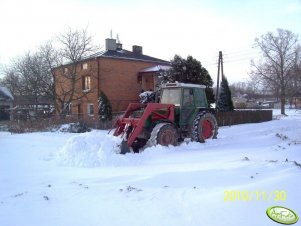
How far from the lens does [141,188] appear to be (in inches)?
268

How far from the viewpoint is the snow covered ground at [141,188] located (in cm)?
535

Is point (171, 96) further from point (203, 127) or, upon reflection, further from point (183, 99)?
point (203, 127)

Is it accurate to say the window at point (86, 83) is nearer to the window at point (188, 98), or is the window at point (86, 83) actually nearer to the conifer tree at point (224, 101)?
the conifer tree at point (224, 101)

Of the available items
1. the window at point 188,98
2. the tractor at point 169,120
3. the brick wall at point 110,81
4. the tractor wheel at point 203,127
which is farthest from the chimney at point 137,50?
the window at point 188,98

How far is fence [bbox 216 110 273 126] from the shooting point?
26.3 metres

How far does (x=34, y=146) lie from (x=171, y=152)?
17.8 feet

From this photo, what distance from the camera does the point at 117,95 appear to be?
32.8 meters

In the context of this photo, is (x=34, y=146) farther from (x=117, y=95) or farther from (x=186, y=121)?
(x=117, y=95)

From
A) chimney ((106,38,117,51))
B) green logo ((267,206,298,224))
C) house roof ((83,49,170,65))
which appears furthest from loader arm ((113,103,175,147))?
chimney ((106,38,117,51))

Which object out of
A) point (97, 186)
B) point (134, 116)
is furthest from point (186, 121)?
point (97, 186)

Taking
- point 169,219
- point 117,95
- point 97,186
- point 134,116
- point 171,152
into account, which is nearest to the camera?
point 169,219

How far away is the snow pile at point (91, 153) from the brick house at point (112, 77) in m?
20.9

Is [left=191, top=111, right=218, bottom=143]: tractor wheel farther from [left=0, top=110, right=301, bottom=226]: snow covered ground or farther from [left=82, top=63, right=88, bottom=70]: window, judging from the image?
[left=82, top=63, right=88, bottom=70]: window

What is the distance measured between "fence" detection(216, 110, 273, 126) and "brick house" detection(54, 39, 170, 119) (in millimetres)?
7813
